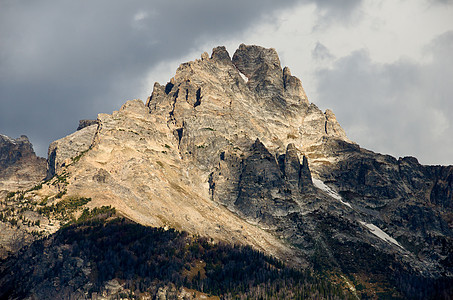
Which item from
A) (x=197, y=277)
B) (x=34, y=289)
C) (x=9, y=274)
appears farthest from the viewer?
(x=197, y=277)

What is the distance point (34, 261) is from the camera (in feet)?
610

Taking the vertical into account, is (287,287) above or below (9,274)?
above

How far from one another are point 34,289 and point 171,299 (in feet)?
186

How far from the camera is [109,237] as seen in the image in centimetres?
19988

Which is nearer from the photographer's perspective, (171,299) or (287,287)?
(171,299)

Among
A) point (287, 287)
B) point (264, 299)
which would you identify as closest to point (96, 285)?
point (264, 299)

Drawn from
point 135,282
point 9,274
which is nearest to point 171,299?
point 135,282

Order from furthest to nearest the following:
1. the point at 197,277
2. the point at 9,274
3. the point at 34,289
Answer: the point at 197,277, the point at 9,274, the point at 34,289

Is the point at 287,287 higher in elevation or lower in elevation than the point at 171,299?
higher

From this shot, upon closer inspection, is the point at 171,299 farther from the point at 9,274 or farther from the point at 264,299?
the point at 9,274

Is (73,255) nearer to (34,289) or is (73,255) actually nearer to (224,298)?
(34,289)

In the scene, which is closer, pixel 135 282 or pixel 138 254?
pixel 135 282

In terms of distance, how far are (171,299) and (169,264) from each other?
2151cm

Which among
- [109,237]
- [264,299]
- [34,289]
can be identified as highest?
[109,237]
